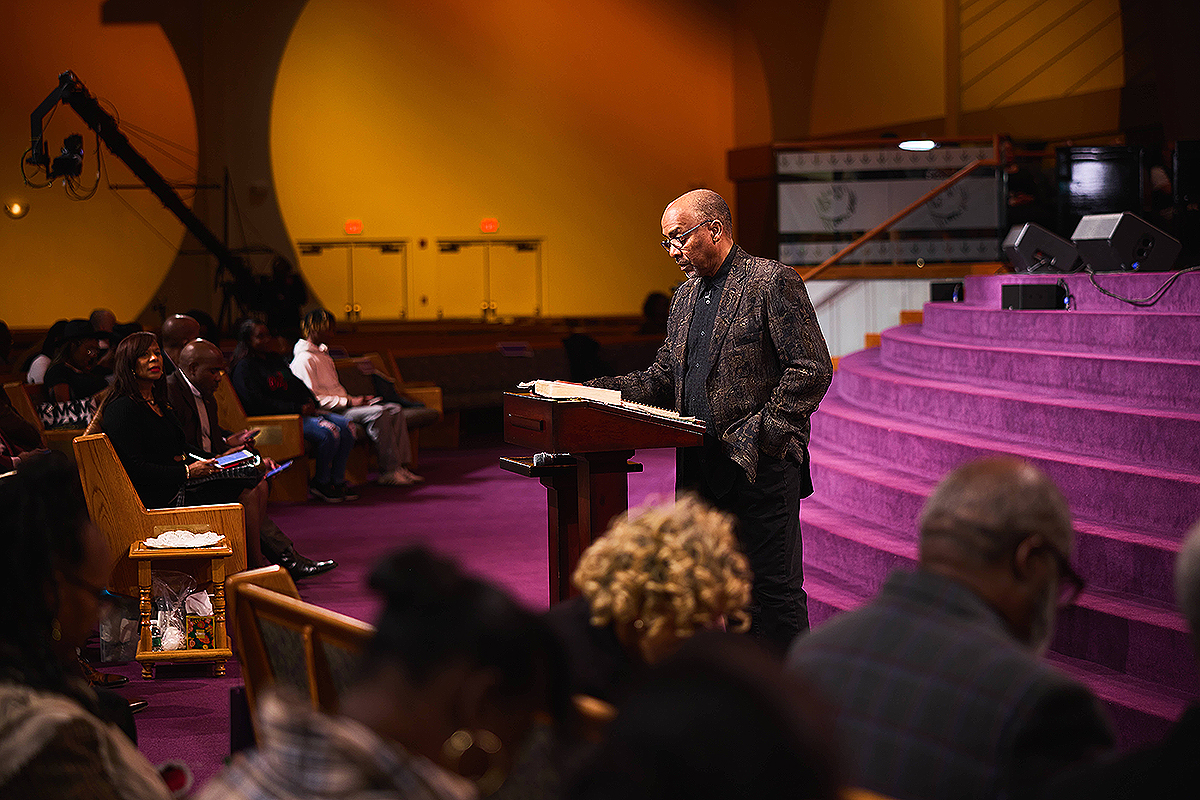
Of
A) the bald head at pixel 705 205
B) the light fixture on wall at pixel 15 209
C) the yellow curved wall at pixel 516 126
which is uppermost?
the yellow curved wall at pixel 516 126

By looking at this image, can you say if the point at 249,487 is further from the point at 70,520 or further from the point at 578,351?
the point at 578,351

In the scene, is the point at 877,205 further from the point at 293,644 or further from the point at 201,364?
the point at 293,644

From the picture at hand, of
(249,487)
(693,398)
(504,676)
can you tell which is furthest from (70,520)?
(249,487)

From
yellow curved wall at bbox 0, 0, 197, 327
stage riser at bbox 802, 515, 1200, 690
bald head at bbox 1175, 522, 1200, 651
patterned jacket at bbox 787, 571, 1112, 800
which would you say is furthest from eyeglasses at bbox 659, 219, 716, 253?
yellow curved wall at bbox 0, 0, 197, 327

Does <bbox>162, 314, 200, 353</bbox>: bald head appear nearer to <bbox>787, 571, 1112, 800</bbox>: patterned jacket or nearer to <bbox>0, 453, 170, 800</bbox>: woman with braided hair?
<bbox>0, 453, 170, 800</bbox>: woman with braided hair

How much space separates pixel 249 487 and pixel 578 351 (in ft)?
20.2

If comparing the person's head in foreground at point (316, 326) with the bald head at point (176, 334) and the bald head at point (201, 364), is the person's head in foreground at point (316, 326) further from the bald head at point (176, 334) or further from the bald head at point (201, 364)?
the bald head at point (201, 364)

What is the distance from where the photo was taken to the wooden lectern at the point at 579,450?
3109 millimetres

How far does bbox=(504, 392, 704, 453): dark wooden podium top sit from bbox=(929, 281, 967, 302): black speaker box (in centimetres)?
609

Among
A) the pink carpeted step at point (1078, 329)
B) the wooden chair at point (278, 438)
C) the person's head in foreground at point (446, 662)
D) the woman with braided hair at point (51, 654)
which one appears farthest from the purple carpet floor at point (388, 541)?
the person's head in foreground at point (446, 662)

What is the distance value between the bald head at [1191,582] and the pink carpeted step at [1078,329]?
12.6ft

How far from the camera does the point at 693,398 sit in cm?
340

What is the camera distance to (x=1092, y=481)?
3977mm

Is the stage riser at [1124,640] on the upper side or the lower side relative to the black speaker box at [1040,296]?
lower
